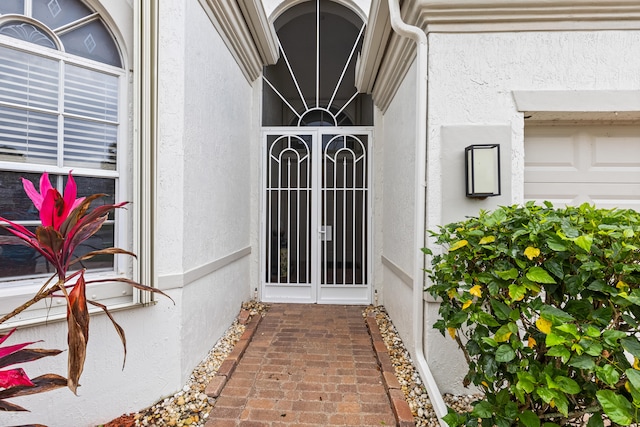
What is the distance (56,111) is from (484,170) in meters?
3.81

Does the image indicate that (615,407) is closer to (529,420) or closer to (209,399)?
(529,420)

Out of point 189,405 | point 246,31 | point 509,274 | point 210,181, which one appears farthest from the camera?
point 246,31

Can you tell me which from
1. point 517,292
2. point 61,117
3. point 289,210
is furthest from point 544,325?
point 289,210

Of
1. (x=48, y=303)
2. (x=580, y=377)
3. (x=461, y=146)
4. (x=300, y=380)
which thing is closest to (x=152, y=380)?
(x=48, y=303)

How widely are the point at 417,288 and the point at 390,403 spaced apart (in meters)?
1.11

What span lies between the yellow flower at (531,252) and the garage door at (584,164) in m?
1.93

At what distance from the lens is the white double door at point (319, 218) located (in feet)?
18.6

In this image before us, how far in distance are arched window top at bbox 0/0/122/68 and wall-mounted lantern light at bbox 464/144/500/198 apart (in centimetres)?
347

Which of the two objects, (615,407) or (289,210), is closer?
(615,407)

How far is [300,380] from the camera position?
3271 mm

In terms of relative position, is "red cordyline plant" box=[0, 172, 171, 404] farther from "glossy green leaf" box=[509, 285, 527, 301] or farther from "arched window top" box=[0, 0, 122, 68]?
"glossy green leaf" box=[509, 285, 527, 301]

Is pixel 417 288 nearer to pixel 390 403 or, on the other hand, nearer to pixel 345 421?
pixel 390 403

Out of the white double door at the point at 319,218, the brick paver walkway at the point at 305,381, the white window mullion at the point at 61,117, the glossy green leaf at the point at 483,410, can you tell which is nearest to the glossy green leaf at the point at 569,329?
the glossy green leaf at the point at 483,410

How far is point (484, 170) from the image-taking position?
9.81 feet
